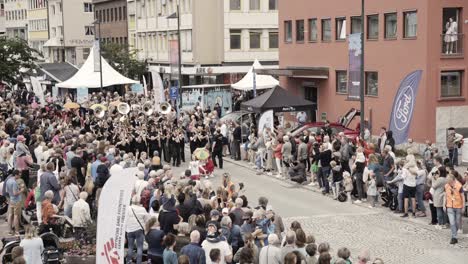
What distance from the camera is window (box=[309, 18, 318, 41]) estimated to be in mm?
40219

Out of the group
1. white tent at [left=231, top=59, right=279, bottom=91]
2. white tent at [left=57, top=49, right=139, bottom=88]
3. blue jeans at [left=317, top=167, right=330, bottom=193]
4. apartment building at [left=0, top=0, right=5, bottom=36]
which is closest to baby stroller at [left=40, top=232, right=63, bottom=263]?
blue jeans at [left=317, top=167, right=330, bottom=193]

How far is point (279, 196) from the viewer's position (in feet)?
76.6

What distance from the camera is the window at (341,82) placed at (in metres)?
37.5

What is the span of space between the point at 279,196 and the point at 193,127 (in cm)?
708

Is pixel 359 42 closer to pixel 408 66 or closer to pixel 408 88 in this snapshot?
pixel 408 88

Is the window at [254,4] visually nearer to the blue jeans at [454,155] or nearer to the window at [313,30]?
the window at [313,30]

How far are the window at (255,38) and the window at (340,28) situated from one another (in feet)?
65.3

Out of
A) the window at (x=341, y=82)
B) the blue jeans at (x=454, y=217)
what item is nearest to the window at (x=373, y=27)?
the window at (x=341, y=82)

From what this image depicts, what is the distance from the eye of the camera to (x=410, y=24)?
1260 inches

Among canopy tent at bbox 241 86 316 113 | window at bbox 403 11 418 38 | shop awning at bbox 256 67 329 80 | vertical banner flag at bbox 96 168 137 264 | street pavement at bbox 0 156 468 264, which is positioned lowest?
street pavement at bbox 0 156 468 264

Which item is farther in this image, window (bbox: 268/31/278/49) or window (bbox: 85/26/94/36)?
window (bbox: 85/26/94/36)

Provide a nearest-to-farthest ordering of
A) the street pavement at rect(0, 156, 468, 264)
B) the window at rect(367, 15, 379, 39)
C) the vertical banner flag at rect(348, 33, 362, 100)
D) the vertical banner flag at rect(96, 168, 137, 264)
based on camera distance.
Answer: the vertical banner flag at rect(96, 168, 137, 264), the street pavement at rect(0, 156, 468, 264), the vertical banner flag at rect(348, 33, 362, 100), the window at rect(367, 15, 379, 39)

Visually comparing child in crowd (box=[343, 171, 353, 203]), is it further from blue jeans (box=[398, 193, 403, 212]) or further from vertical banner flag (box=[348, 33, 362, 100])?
vertical banner flag (box=[348, 33, 362, 100])

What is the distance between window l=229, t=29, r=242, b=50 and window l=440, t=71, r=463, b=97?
27686 millimetres
